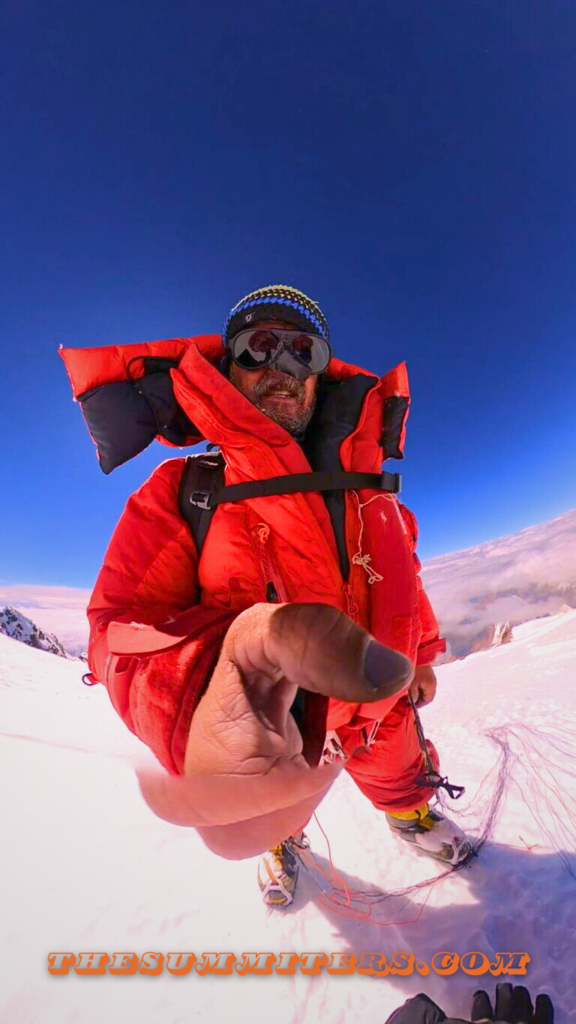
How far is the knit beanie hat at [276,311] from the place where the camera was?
5.72ft

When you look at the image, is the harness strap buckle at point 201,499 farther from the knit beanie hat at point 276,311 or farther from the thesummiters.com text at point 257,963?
the thesummiters.com text at point 257,963

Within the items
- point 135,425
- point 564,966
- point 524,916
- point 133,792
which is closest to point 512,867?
point 524,916

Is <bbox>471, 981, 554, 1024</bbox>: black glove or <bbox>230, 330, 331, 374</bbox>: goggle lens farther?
<bbox>230, 330, 331, 374</bbox>: goggle lens

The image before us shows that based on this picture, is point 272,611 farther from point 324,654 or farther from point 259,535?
point 259,535

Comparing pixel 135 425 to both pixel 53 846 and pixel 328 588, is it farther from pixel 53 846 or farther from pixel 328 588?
pixel 53 846

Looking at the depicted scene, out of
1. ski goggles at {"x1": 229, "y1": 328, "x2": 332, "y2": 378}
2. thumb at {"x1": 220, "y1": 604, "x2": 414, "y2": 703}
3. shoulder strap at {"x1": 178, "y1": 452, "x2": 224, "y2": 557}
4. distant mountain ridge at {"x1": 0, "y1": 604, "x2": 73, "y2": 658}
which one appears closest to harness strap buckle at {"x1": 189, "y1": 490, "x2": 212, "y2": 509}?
shoulder strap at {"x1": 178, "y1": 452, "x2": 224, "y2": 557}

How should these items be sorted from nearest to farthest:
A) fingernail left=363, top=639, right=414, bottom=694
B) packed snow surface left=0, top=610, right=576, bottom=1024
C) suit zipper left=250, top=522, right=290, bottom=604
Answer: fingernail left=363, top=639, right=414, bottom=694, suit zipper left=250, top=522, right=290, bottom=604, packed snow surface left=0, top=610, right=576, bottom=1024

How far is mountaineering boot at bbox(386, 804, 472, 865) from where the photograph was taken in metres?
1.84

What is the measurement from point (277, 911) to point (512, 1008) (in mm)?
1058

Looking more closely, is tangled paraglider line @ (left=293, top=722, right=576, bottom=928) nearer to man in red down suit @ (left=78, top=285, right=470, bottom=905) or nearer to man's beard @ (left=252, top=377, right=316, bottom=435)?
man in red down suit @ (left=78, top=285, right=470, bottom=905)

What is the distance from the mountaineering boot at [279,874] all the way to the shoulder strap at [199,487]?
6.09 ft

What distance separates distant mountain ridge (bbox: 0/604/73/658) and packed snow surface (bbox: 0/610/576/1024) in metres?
8.91

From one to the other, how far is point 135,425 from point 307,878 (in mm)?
2652

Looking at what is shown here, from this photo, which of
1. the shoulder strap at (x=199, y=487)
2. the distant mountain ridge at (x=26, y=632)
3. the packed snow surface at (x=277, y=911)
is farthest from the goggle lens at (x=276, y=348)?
the distant mountain ridge at (x=26, y=632)
